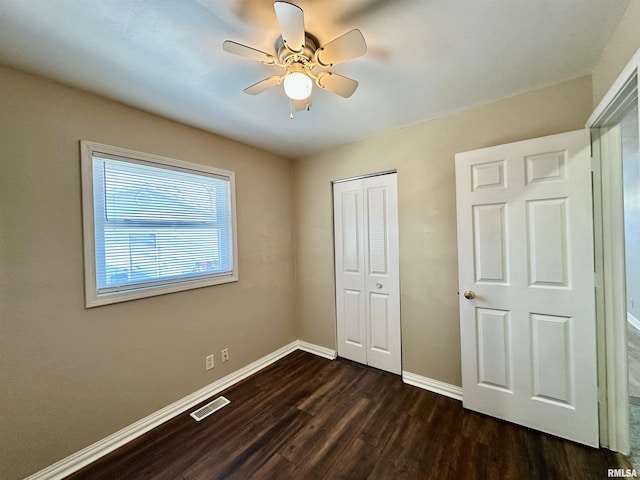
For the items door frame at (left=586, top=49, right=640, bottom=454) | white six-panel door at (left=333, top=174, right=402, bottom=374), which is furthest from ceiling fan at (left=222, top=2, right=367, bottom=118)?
door frame at (left=586, top=49, right=640, bottom=454)

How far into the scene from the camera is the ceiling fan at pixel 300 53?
3.41ft

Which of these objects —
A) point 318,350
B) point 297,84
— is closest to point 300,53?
point 297,84

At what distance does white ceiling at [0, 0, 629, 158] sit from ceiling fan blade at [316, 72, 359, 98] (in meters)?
0.18

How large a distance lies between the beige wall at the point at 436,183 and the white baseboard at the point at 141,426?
118 cm

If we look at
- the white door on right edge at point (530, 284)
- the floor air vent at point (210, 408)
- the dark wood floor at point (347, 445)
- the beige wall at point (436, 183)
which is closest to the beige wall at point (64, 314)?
the floor air vent at point (210, 408)

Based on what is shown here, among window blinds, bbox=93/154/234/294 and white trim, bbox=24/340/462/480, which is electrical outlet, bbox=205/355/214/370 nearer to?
white trim, bbox=24/340/462/480

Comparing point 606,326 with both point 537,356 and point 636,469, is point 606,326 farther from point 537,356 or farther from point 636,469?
point 636,469

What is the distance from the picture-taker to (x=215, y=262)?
2488mm

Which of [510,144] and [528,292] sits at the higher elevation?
[510,144]

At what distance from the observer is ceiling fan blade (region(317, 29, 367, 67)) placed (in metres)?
1.09

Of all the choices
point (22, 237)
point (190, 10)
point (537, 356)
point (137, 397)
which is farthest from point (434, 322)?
point (22, 237)

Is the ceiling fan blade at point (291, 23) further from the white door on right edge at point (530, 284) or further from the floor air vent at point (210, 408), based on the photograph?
the floor air vent at point (210, 408)

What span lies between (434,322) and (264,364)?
1843mm

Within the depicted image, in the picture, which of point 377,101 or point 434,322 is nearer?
point 377,101
